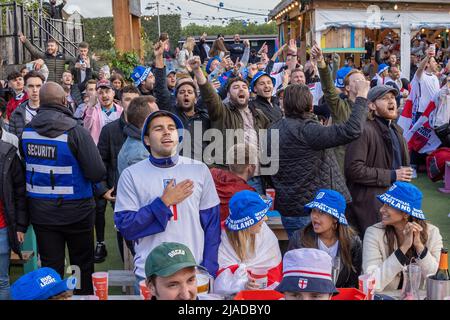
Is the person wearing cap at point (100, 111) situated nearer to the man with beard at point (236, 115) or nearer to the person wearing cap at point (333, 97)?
the man with beard at point (236, 115)

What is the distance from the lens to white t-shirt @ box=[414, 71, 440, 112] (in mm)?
10367

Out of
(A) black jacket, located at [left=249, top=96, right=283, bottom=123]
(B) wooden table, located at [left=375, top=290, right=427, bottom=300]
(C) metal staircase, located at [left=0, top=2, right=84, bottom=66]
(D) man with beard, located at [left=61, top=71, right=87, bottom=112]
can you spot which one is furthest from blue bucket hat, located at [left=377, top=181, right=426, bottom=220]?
(C) metal staircase, located at [left=0, top=2, right=84, bottom=66]

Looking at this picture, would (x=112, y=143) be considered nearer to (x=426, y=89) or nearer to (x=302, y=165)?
(x=302, y=165)

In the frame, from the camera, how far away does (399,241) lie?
4.13m

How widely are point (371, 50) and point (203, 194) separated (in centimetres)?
1781

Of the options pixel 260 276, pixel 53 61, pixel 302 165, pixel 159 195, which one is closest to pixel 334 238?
pixel 260 276

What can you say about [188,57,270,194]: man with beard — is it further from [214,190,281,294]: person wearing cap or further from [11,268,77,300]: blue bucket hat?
[11,268,77,300]: blue bucket hat

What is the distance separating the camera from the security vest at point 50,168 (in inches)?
183

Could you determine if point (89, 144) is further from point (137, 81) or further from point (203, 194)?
point (137, 81)

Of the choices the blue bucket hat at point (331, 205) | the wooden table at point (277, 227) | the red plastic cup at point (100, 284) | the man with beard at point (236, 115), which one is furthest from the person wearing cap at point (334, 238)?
the man with beard at point (236, 115)

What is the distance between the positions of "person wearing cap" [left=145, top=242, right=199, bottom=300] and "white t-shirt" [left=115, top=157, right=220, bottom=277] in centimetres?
75

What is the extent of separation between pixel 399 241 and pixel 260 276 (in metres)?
0.93

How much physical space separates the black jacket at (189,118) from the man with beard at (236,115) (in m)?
0.17

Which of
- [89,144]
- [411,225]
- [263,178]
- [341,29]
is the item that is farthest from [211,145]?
[341,29]
